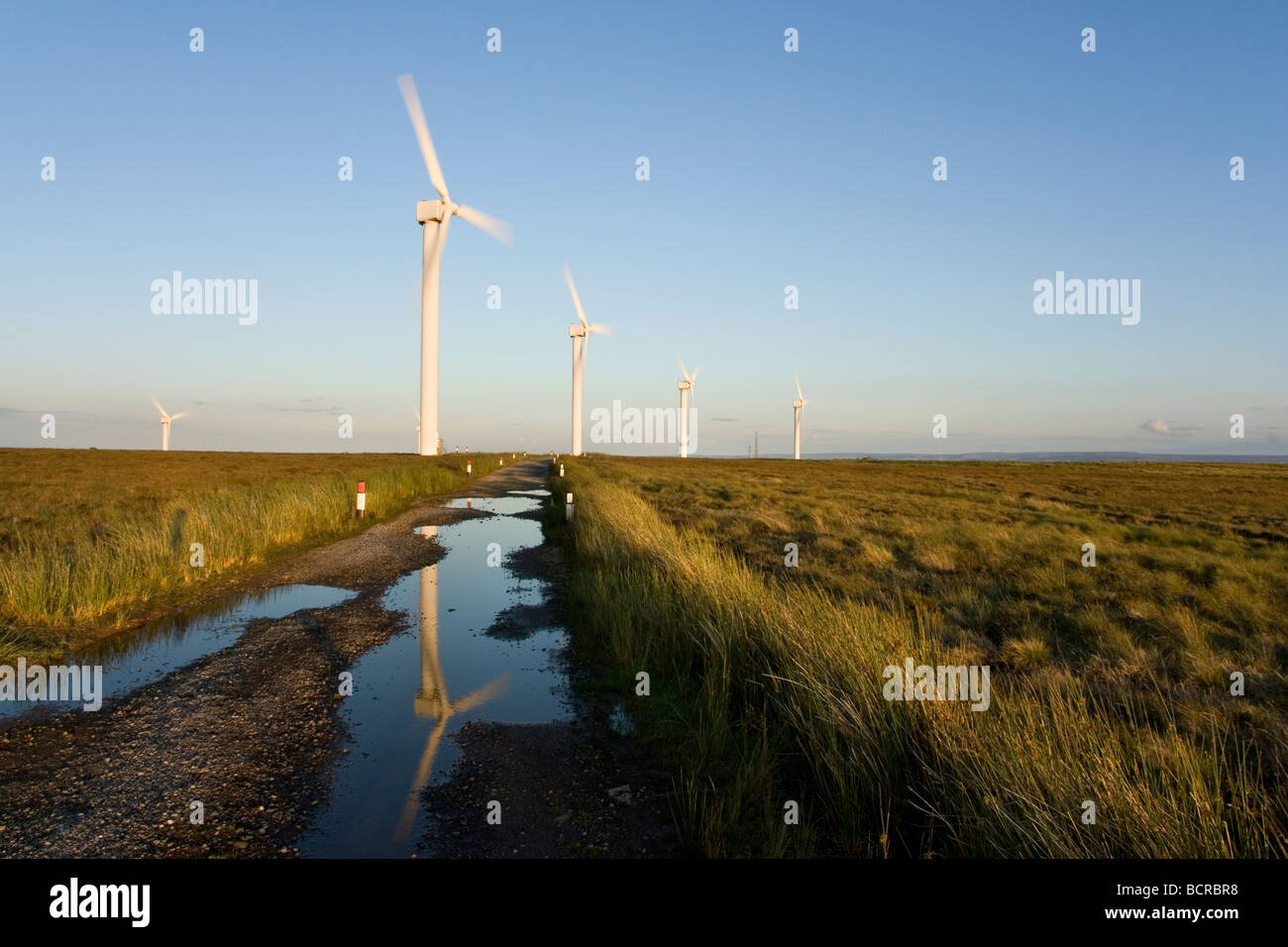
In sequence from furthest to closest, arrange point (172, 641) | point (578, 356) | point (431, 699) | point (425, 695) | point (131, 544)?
point (578, 356) → point (131, 544) → point (172, 641) → point (425, 695) → point (431, 699)

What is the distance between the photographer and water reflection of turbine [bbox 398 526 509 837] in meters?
4.71

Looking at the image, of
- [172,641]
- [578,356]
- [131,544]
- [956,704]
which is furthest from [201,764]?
[578,356]

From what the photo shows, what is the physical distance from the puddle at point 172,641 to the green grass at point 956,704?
457 cm

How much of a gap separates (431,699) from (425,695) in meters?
0.15

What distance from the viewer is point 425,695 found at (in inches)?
263

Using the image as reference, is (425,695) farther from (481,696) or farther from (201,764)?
(201,764)

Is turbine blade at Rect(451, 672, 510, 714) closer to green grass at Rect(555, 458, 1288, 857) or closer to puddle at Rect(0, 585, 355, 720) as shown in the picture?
green grass at Rect(555, 458, 1288, 857)

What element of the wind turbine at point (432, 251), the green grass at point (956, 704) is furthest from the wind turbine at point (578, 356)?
the green grass at point (956, 704)

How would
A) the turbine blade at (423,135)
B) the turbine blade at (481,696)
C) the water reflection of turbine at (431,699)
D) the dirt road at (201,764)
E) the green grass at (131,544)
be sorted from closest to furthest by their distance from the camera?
the dirt road at (201,764) → the water reflection of turbine at (431,699) → the turbine blade at (481,696) → the green grass at (131,544) → the turbine blade at (423,135)

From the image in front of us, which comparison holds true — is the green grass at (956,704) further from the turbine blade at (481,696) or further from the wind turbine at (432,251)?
the wind turbine at (432,251)

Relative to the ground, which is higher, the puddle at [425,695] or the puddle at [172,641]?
the puddle at [172,641]

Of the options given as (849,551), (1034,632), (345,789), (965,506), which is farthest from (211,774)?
(965,506)

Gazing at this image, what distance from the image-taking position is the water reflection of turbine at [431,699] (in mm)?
4708

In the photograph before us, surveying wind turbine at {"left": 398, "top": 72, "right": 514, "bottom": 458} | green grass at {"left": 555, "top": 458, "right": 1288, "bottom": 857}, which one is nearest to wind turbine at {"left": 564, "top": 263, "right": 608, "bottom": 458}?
wind turbine at {"left": 398, "top": 72, "right": 514, "bottom": 458}
